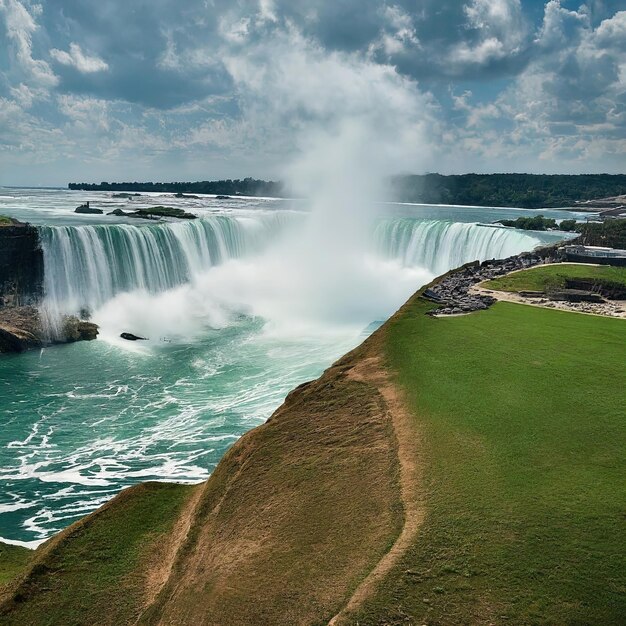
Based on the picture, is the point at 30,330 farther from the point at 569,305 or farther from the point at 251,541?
the point at 569,305

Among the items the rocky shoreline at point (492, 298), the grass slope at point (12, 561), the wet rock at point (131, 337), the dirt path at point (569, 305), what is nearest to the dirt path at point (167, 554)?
the grass slope at point (12, 561)

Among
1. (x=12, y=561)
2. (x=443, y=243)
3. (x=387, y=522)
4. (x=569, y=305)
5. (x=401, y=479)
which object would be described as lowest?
(x=12, y=561)

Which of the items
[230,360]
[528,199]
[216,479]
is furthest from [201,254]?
[528,199]

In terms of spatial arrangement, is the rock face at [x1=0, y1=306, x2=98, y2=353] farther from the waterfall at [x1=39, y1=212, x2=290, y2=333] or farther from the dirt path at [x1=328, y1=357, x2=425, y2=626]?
A: the dirt path at [x1=328, y1=357, x2=425, y2=626]

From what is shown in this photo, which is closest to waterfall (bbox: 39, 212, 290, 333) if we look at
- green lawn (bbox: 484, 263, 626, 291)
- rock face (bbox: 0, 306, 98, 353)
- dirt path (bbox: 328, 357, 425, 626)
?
rock face (bbox: 0, 306, 98, 353)

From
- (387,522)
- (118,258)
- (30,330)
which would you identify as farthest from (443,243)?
(387,522)

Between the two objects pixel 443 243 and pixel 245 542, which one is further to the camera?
pixel 443 243

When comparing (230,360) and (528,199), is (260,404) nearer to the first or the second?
(230,360)
